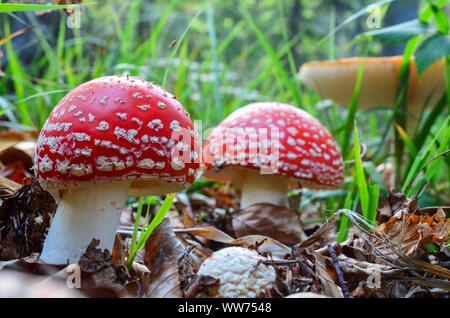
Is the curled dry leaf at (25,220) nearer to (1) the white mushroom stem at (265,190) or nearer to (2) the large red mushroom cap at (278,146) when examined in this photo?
(2) the large red mushroom cap at (278,146)

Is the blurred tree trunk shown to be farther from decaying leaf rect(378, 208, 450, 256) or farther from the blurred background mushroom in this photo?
decaying leaf rect(378, 208, 450, 256)

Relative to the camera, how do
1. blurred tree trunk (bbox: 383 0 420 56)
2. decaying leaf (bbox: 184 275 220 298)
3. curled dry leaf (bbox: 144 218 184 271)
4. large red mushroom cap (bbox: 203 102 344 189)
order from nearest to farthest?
decaying leaf (bbox: 184 275 220 298) → curled dry leaf (bbox: 144 218 184 271) → large red mushroom cap (bbox: 203 102 344 189) → blurred tree trunk (bbox: 383 0 420 56)

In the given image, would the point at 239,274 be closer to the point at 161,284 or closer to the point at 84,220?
the point at 161,284

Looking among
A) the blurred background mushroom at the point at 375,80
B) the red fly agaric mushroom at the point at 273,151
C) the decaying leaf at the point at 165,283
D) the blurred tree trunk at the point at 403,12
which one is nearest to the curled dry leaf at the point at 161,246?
the decaying leaf at the point at 165,283

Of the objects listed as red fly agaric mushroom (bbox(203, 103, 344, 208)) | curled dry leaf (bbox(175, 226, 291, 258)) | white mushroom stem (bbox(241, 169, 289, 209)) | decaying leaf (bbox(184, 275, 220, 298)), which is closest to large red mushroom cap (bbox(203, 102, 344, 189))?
red fly agaric mushroom (bbox(203, 103, 344, 208))

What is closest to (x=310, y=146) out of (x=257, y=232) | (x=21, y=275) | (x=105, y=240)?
(x=257, y=232)

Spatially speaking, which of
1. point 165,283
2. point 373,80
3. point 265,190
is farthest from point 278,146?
point 373,80
